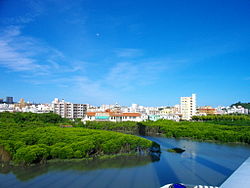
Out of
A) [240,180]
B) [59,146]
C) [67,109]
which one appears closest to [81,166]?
[59,146]

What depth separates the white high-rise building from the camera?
5099 centimetres

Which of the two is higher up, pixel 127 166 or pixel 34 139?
pixel 34 139

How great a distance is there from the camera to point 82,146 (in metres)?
13.9

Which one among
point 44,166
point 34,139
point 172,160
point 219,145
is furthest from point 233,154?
point 34,139

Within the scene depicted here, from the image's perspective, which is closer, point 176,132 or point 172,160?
point 172,160

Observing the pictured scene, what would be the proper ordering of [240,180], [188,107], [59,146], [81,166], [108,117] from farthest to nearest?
[188,107]
[108,117]
[59,146]
[81,166]
[240,180]

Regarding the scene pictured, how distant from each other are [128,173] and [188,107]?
42662mm

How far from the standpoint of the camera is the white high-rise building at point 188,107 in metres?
51.0

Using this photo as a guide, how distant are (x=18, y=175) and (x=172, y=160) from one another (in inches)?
393

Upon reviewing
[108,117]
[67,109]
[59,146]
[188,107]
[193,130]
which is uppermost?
[188,107]

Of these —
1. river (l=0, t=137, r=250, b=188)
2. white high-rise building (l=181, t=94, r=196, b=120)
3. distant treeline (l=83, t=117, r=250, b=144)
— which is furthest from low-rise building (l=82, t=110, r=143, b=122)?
river (l=0, t=137, r=250, b=188)

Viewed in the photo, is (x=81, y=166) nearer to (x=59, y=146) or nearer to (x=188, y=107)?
(x=59, y=146)

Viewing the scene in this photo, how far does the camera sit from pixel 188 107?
51844 mm

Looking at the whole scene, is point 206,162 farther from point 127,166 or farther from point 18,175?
point 18,175
